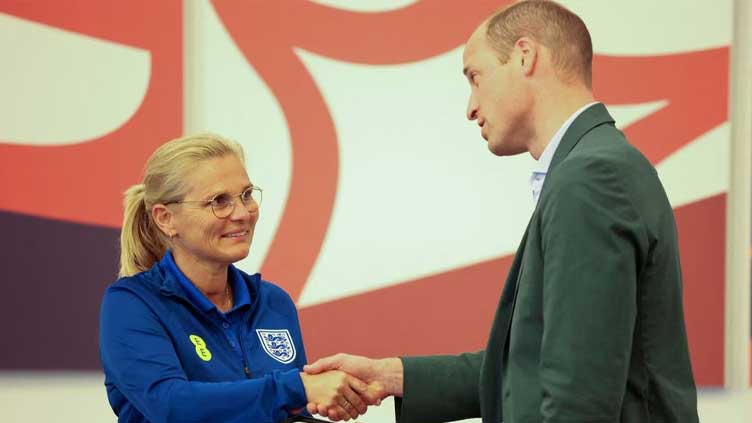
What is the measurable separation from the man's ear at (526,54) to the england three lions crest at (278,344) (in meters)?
1.03

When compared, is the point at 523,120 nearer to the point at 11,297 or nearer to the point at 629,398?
the point at 629,398

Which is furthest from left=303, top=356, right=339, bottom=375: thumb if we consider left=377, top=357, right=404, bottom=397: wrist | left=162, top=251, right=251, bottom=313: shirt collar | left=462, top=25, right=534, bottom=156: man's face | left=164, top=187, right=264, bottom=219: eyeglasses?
left=462, top=25, right=534, bottom=156: man's face

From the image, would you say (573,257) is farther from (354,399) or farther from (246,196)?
(246,196)

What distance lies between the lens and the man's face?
6.12 feet

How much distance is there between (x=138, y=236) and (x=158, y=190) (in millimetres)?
155

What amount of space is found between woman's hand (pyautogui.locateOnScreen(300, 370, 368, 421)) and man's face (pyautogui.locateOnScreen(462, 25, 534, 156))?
784mm

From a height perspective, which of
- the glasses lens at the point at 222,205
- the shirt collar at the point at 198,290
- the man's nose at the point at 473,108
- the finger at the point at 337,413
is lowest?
the finger at the point at 337,413

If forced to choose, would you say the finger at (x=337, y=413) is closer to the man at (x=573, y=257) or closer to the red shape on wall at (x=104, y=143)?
the man at (x=573, y=257)

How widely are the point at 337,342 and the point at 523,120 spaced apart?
2.13 m

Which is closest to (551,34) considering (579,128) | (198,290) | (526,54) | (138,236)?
(526,54)

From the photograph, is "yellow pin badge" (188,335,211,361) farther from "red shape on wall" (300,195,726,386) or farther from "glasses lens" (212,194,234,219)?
"red shape on wall" (300,195,726,386)

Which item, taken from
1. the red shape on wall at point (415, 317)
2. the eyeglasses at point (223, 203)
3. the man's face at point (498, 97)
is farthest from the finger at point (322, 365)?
the red shape on wall at point (415, 317)

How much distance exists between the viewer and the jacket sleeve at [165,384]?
2221 millimetres

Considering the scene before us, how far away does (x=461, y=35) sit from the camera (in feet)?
12.5
